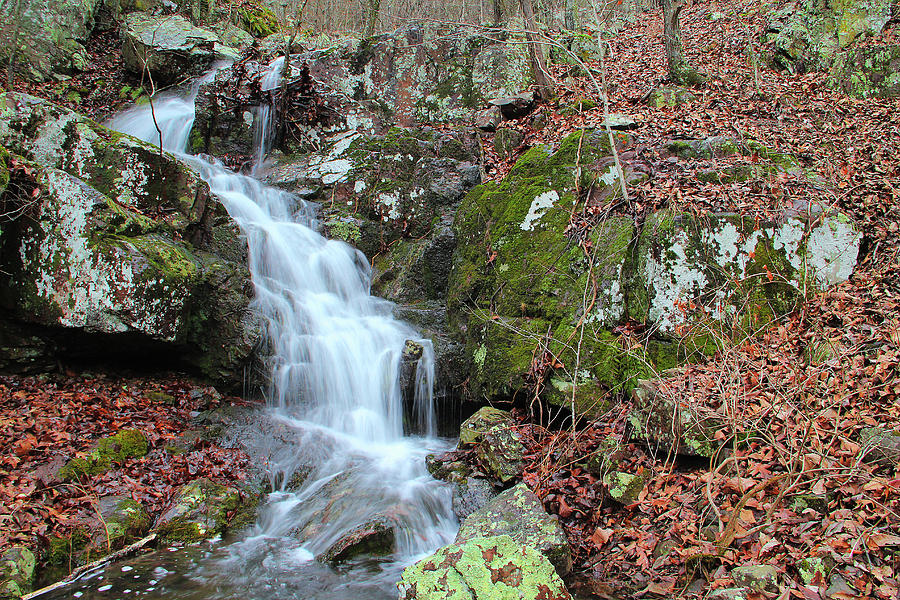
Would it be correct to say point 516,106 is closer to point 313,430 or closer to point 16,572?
point 313,430

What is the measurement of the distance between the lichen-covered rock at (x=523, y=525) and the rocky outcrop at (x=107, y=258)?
421 cm

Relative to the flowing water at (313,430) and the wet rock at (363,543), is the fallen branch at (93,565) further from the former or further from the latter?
the wet rock at (363,543)

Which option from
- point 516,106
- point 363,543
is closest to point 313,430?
point 363,543

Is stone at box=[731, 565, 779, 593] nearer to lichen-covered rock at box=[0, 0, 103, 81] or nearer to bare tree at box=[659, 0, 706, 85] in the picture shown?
bare tree at box=[659, 0, 706, 85]

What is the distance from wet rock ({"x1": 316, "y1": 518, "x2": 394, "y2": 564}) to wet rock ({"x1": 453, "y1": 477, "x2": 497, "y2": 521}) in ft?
2.55

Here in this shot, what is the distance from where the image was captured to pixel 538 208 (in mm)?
6656

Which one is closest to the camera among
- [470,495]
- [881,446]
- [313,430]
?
[881,446]

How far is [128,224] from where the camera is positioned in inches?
245

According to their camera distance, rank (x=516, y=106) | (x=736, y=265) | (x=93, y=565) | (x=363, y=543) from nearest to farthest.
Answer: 1. (x=93, y=565)
2. (x=363, y=543)
3. (x=736, y=265)
4. (x=516, y=106)

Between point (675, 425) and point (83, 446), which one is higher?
point (675, 425)

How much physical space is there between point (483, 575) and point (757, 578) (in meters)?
1.62

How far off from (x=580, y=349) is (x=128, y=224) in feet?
19.2

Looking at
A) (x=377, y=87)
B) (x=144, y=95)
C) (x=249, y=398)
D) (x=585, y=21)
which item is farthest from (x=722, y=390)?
(x=585, y=21)

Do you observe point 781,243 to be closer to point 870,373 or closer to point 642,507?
point 870,373
